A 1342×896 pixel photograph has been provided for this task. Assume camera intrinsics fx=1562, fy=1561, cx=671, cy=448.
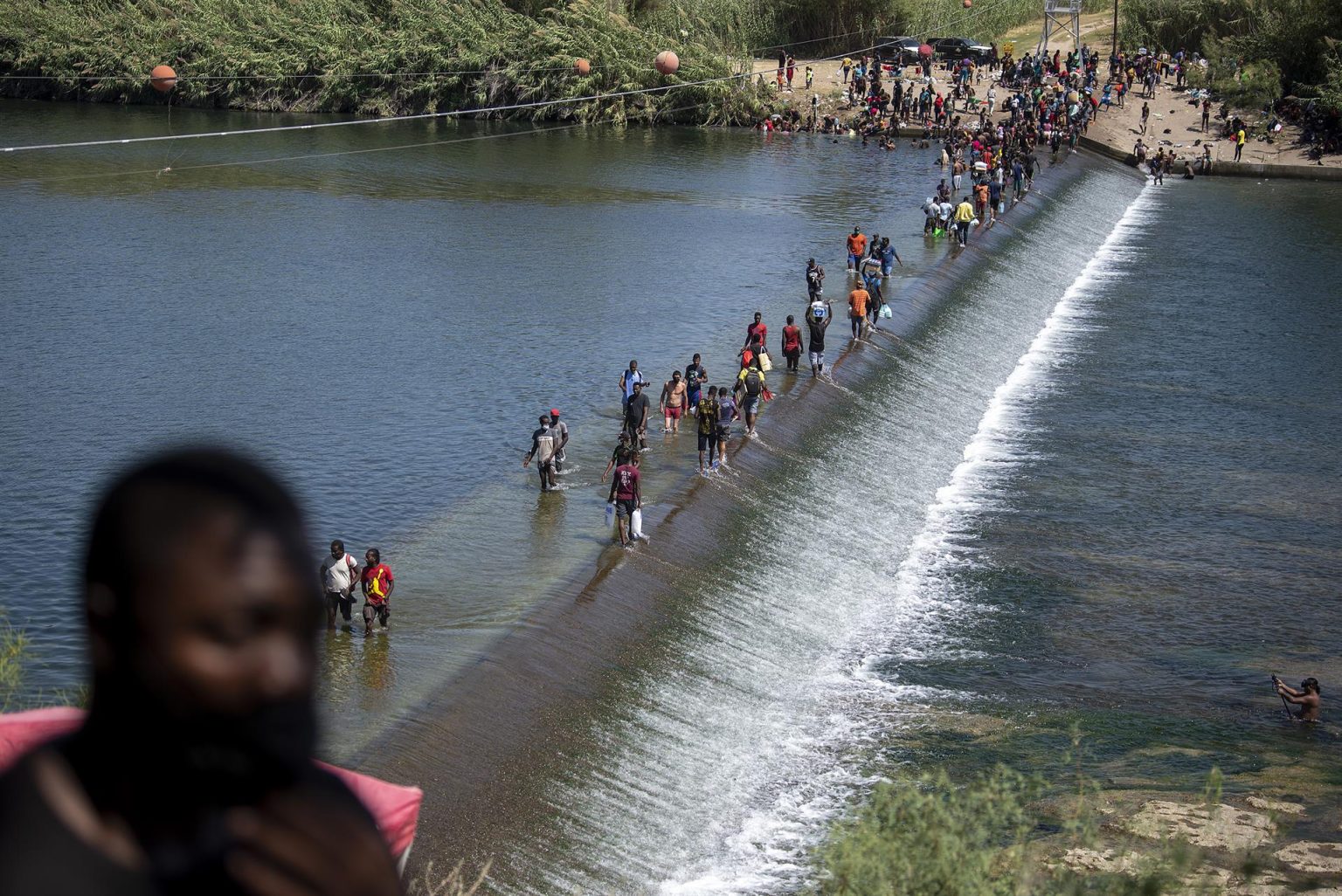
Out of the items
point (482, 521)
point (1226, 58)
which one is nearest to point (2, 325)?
point (482, 521)

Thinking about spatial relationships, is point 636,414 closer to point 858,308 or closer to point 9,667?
point 858,308

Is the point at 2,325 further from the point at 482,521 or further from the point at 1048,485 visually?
the point at 1048,485

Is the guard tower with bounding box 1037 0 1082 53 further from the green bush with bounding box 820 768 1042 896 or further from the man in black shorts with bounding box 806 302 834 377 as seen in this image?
the green bush with bounding box 820 768 1042 896

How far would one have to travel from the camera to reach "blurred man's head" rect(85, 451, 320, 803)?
1509mm

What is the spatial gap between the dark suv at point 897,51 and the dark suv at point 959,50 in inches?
47.1

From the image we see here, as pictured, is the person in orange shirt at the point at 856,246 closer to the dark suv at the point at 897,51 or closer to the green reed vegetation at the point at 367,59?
the green reed vegetation at the point at 367,59

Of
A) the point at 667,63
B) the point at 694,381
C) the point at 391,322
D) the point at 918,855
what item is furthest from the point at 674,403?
the point at 667,63

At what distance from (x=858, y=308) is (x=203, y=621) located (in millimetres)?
29078

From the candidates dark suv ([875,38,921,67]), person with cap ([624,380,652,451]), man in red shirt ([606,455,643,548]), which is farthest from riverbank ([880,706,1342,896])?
dark suv ([875,38,921,67])

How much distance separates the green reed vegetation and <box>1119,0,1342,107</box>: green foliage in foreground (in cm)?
2144

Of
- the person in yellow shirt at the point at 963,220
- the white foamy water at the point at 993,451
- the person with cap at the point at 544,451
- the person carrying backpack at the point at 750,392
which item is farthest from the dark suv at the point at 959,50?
the person with cap at the point at 544,451

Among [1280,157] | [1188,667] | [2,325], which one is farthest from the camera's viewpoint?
[1280,157]

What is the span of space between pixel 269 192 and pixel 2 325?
18742 millimetres

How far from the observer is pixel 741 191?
54812mm
